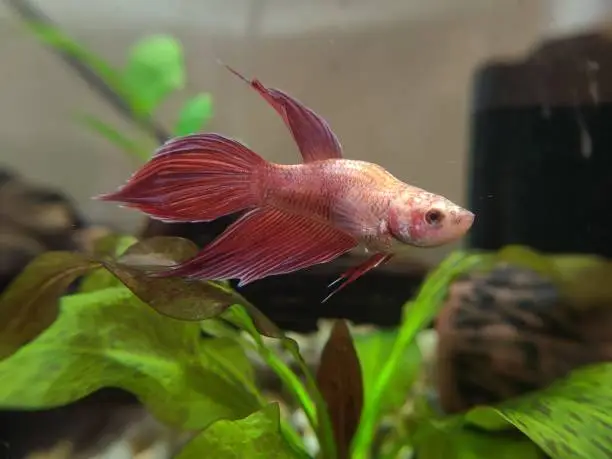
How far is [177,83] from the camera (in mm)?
1535

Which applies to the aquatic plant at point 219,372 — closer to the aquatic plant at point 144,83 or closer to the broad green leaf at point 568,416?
the broad green leaf at point 568,416

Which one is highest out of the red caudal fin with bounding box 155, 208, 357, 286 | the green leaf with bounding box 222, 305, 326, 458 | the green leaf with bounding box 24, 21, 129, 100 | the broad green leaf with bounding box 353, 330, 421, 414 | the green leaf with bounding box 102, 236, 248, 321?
the green leaf with bounding box 24, 21, 129, 100

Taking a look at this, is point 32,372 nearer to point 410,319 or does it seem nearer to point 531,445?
point 410,319

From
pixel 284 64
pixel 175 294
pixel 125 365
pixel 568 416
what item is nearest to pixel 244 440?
pixel 175 294

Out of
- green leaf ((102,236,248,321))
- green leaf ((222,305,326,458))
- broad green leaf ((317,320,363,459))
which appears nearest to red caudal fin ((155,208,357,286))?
green leaf ((102,236,248,321))

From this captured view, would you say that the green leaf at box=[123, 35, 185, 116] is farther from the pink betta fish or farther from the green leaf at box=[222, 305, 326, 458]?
the pink betta fish

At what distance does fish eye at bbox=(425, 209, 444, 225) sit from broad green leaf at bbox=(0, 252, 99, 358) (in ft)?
1.65

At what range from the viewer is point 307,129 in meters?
0.61

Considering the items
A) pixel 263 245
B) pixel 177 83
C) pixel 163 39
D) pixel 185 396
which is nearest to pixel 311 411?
pixel 185 396

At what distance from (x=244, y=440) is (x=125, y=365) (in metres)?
0.30

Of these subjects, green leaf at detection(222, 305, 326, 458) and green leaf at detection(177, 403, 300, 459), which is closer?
green leaf at detection(177, 403, 300, 459)

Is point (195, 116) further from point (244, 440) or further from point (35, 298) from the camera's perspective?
point (244, 440)

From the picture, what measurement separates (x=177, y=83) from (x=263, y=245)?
106 centimetres

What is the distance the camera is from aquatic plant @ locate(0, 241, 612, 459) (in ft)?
2.75
